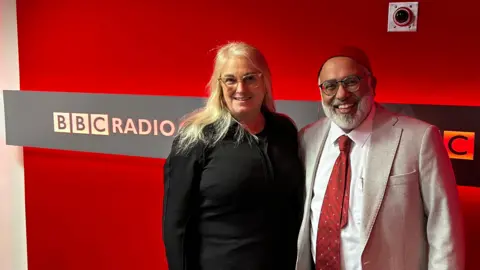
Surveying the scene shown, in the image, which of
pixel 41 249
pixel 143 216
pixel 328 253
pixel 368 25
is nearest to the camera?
pixel 328 253

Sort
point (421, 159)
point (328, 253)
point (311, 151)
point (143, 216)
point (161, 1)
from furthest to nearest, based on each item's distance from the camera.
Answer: point (143, 216) < point (161, 1) < point (311, 151) < point (328, 253) < point (421, 159)

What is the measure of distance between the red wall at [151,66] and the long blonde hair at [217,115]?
0.61m

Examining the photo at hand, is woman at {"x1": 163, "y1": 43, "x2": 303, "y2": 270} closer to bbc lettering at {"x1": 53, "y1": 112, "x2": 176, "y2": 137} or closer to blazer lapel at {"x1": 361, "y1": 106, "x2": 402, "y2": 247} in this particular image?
blazer lapel at {"x1": 361, "y1": 106, "x2": 402, "y2": 247}

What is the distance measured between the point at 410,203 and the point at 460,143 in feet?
2.25

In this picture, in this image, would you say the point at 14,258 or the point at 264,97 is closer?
the point at 264,97

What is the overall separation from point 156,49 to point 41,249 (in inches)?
61.8

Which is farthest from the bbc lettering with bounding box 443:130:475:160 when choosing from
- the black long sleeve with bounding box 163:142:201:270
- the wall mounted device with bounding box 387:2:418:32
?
the black long sleeve with bounding box 163:142:201:270

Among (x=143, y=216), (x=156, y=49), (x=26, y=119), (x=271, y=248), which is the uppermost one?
(x=156, y=49)

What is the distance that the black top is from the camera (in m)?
2.07

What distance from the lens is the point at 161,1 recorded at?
2.90 metres

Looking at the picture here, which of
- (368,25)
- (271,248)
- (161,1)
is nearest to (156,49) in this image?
(161,1)

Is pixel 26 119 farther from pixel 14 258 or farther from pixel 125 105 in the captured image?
pixel 14 258

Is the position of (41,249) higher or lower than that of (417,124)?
lower

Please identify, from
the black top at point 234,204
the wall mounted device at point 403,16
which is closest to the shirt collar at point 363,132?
the black top at point 234,204
